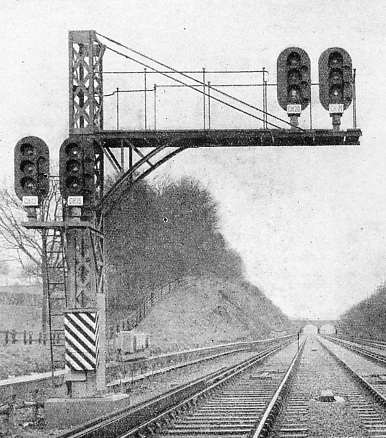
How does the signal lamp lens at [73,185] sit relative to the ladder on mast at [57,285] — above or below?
above

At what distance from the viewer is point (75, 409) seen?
623 inches

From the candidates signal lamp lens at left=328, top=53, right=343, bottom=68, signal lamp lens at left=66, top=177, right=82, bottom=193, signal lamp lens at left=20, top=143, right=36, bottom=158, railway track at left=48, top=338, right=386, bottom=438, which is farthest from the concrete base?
signal lamp lens at left=328, top=53, right=343, bottom=68

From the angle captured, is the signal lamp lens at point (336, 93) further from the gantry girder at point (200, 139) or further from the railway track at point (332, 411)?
the railway track at point (332, 411)

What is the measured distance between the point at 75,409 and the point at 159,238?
5346 centimetres

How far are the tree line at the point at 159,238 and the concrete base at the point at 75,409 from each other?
1510 inches

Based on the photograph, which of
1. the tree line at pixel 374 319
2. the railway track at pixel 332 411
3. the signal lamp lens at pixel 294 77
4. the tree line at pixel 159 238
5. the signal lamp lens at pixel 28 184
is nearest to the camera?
the railway track at pixel 332 411

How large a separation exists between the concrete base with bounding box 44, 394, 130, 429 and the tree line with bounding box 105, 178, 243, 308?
38.3m

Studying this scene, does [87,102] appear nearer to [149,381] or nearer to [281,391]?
[281,391]

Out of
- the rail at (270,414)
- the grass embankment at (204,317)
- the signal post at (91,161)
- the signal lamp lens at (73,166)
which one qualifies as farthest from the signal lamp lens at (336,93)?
the grass embankment at (204,317)

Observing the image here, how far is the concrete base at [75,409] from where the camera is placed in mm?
15547

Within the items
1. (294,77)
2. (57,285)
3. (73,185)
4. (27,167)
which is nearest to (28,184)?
(27,167)

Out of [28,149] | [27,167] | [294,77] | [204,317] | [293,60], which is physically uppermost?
[293,60]

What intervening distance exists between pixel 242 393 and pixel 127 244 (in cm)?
4154

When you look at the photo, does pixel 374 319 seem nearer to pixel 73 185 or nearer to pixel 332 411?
pixel 332 411
